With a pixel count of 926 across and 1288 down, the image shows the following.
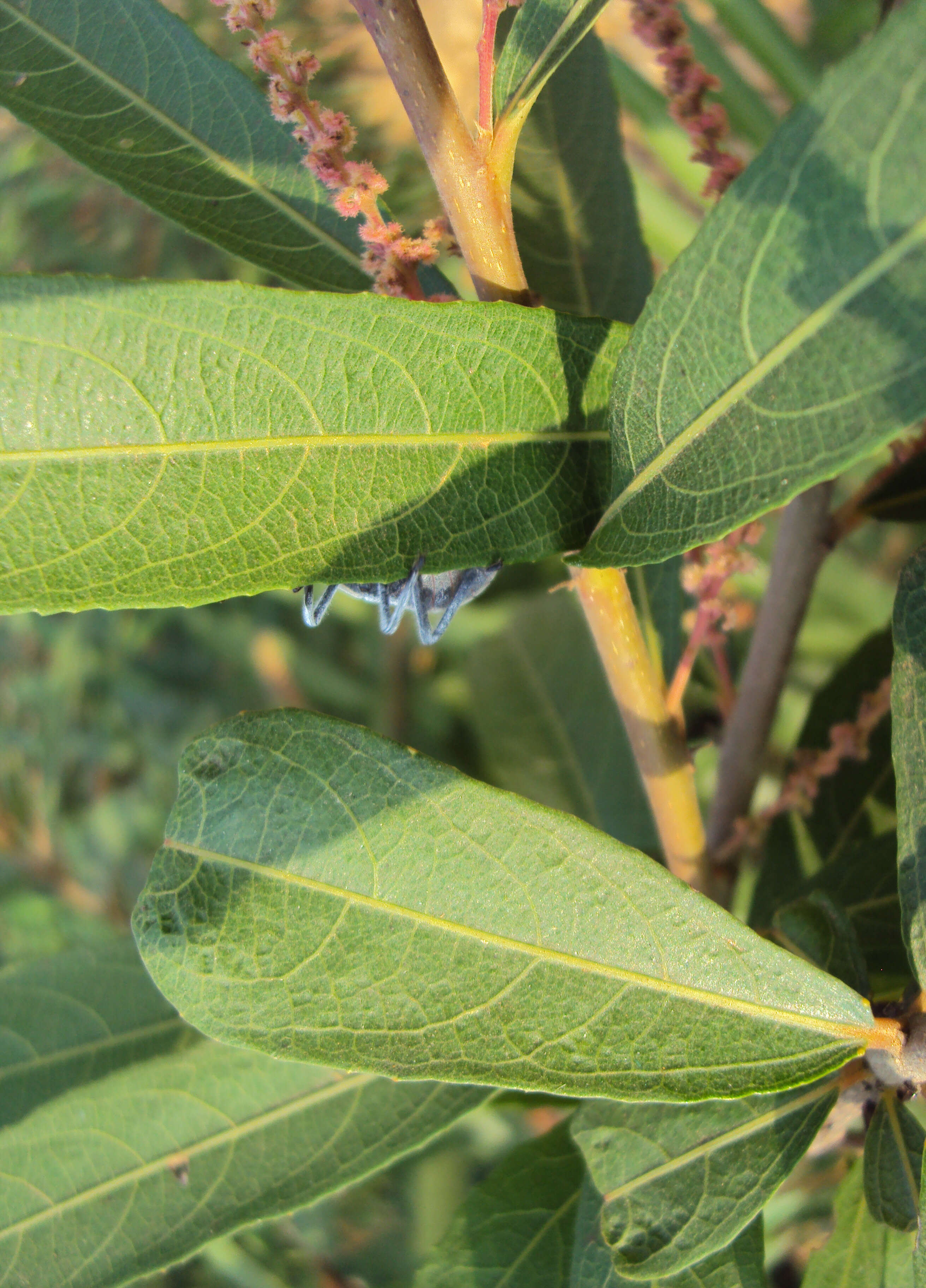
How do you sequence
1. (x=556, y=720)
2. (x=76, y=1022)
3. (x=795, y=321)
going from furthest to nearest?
(x=556, y=720)
(x=76, y=1022)
(x=795, y=321)

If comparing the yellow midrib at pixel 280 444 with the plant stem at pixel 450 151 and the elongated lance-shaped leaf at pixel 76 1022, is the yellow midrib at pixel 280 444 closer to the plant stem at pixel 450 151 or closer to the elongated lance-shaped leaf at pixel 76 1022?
the plant stem at pixel 450 151

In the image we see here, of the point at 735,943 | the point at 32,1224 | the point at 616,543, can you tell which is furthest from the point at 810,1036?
the point at 32,1224

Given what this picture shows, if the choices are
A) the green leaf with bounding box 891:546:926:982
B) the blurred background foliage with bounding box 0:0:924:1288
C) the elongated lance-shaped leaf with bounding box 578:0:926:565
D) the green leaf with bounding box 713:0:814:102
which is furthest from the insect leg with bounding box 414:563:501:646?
the green leaf with bounding box 713:0:814:102

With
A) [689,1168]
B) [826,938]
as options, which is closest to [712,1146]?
[689,1168]

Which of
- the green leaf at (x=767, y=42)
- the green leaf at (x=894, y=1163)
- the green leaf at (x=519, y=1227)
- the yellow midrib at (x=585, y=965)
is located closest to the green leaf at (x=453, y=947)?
the yellow midrib at (x=585, y=965)

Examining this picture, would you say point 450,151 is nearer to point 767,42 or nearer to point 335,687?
point 767,42

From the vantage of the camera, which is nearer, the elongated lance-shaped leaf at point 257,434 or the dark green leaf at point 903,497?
the elongated lance-shaped leaf at point 257,434

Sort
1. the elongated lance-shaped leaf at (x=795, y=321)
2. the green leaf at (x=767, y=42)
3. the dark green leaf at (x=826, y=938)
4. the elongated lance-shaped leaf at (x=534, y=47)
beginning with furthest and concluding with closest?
1. the green leaf at (x=767, y=42)
2. the dark green leaf at (x=826, y=938)
3. the elongated lance-shaped leaf at (x=534, y=47)
4. the elongated lance-shaped leaf at (x=795, y=321)
